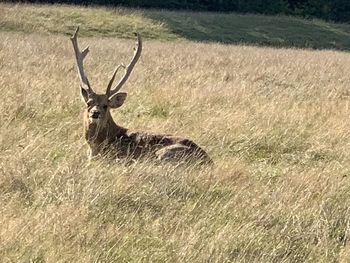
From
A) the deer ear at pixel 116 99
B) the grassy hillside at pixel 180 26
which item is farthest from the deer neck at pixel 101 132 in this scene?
the grassy hillside at pixel 180 26

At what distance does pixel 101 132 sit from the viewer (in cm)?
→ 714

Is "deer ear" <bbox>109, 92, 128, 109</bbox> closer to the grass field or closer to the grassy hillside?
the grass field

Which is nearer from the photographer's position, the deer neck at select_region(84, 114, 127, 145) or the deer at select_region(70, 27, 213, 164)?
the deer at select_region(70, 27, 213, 164)

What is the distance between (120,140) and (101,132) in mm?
214

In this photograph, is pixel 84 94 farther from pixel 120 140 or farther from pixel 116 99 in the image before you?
pixel 120 140

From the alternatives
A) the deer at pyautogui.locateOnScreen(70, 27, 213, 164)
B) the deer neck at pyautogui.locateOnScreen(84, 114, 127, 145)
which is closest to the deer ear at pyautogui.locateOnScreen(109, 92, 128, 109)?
the deer at pyautogui.locateOnScreen(70, 27, 213, 164)

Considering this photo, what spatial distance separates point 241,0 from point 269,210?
142 ft

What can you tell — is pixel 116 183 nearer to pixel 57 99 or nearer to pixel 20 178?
pixel 20 178

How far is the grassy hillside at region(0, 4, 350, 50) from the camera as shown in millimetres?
32062

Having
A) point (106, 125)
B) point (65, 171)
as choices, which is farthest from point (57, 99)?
point (65, 171)

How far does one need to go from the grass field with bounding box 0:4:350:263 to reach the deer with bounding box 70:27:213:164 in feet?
0.70

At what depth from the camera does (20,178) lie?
523cm

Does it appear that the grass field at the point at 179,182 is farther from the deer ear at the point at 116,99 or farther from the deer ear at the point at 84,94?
the deer ear at the point at 116,99

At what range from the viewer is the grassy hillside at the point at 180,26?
32.1 m
